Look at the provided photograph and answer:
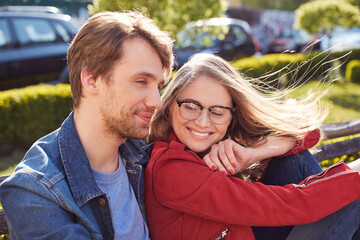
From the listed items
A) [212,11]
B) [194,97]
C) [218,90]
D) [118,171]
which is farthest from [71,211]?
[212,11]

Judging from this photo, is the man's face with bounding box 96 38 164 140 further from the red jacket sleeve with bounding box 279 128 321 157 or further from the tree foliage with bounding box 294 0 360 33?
the tree foliage with bounding box 294 0 360 33

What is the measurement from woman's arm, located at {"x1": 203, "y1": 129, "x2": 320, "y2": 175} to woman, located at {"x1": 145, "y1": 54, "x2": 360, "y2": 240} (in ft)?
0.27

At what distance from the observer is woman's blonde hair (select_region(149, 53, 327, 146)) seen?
2391 millimetres

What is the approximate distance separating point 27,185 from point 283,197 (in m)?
1.31

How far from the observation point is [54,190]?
1590mm

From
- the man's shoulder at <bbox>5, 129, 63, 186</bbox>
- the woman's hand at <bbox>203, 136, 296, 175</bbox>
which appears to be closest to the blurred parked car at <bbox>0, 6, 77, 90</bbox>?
the woman's hand at <bbox>203, 136, 296, 175</bbox>

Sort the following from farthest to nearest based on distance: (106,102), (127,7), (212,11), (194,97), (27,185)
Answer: (212,11) → (127,7) → (194,97) → (106,102) → (27,185)

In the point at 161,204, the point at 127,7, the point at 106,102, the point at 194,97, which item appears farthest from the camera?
the point at 127,7

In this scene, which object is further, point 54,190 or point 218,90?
point 218,90

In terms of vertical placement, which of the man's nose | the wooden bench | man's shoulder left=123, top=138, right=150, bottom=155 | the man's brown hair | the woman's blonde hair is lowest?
the wooden bench

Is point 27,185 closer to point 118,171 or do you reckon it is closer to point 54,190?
point 54,190

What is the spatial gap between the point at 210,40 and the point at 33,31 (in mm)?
4259

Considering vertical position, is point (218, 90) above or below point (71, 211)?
above

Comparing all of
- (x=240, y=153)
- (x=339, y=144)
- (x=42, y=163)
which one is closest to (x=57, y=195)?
(x=42, y=163)
